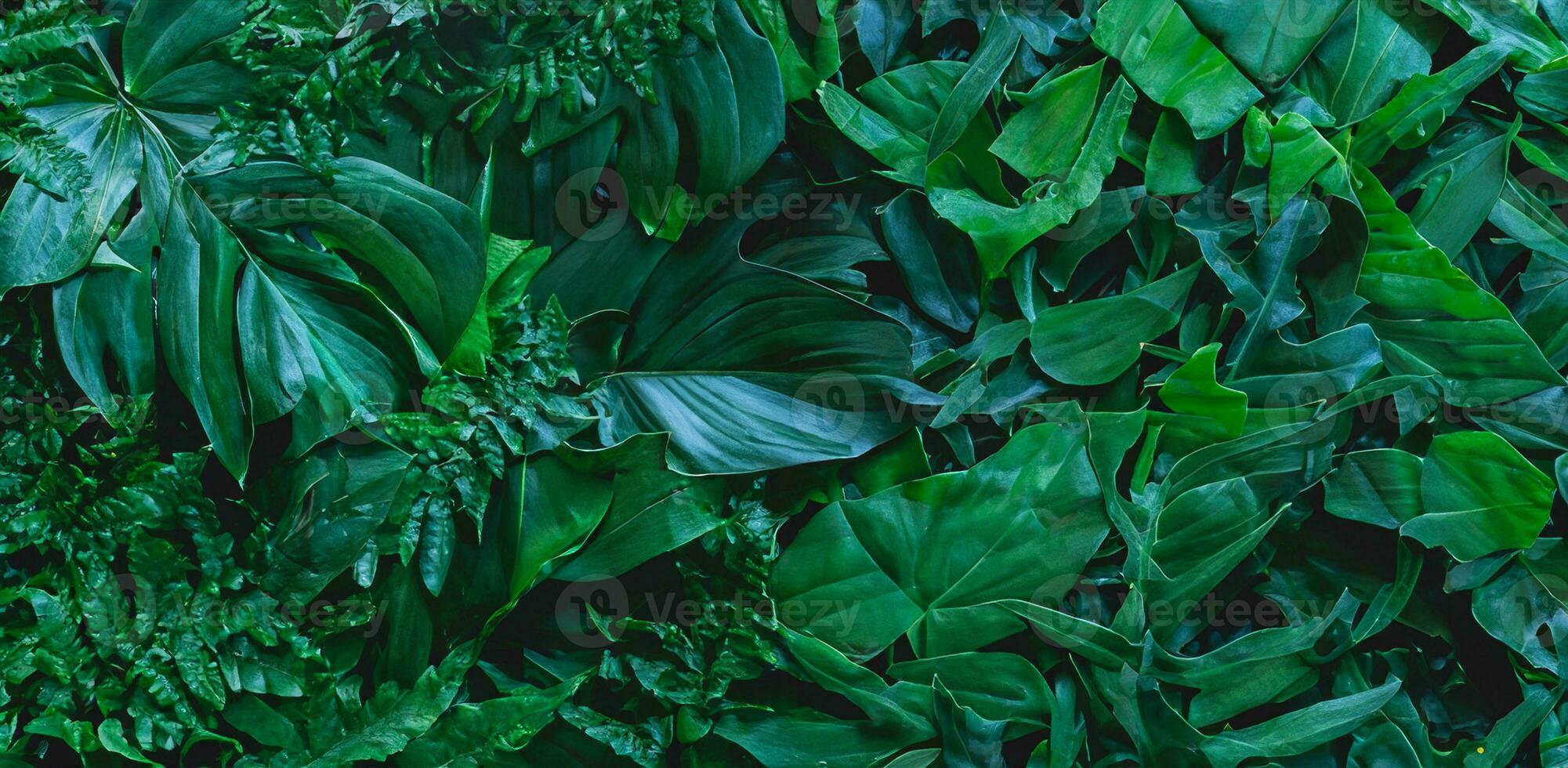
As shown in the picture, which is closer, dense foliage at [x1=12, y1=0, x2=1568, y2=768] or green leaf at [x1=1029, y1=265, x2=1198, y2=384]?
dense foliage at [x1=12, y1=0, x2=1568, y2=768]

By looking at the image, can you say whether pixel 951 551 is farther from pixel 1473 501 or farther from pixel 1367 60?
pixel 1367 60

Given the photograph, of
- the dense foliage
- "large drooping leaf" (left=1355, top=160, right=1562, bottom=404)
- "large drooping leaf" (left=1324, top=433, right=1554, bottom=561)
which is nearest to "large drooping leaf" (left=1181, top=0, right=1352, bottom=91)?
the dense foliage

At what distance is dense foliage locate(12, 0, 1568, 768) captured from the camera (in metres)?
0.85

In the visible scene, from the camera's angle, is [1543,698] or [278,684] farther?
[1543,698]

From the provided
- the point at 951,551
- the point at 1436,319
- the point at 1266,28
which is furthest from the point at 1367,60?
the point at 951,551

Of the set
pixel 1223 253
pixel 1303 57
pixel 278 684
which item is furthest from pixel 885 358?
pixel 278 684

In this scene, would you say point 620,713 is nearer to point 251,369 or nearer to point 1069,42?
point 251,369

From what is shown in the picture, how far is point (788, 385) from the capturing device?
3.10 ft

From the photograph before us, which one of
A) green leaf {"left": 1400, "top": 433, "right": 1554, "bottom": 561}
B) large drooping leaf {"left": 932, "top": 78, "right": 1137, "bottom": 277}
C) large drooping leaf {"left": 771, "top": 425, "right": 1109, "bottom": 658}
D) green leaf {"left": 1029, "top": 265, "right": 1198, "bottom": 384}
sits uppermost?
large drooping leaf {"left": 932, "top": 78, "right": 1137, "bottom": 277}

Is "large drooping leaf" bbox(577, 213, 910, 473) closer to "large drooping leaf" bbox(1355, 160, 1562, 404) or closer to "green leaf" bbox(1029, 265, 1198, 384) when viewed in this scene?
"green leaf" bbox(1029, 265, 1198, 384)

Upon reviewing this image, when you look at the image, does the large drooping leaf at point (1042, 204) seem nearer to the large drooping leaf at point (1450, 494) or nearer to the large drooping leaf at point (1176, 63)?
the large drooping leaf at point (1176, 63)

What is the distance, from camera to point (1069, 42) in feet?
3.13

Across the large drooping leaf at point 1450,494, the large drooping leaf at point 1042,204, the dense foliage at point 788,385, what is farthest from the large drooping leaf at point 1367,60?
the large drooping leaf at point 1450,494

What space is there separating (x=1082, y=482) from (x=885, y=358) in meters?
0.23
